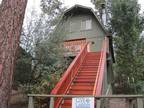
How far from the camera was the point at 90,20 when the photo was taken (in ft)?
65.4

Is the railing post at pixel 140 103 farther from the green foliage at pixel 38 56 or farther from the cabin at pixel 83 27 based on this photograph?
the cabin at pixel 83 27

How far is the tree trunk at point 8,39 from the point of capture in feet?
16.0

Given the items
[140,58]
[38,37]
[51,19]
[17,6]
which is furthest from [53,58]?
[140,58]

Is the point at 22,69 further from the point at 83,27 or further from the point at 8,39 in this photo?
the point at 83,27

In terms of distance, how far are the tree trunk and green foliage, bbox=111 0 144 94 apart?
48.4 ft

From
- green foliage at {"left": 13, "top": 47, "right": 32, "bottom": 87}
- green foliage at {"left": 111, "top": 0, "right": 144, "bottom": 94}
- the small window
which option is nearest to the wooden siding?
the small window

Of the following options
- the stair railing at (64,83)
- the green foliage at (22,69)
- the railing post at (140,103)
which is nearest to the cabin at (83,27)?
the stair railing at (64,83)

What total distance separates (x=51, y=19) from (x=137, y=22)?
10713mm

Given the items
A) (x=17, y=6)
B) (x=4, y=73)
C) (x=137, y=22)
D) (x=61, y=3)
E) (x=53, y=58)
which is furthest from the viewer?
(x=137, y=22)

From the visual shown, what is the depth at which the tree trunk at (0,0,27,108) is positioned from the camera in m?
4.89

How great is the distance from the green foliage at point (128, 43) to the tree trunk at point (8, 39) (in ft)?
48.4

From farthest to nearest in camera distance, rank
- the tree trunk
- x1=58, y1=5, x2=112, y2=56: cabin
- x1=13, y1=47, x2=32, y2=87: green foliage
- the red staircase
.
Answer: x1=58, y1=5, x2=112, y2=56: cabin → x1=13, y1=47, x2=32, y2=87: green foliage → the red staircase → the tree trunk

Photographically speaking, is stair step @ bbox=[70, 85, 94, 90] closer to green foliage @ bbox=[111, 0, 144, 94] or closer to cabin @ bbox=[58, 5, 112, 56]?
cabin @ bbox=[58, 5, 112, 56]

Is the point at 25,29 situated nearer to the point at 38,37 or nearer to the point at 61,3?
the point at 38,37
